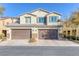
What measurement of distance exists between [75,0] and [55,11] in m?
2.52

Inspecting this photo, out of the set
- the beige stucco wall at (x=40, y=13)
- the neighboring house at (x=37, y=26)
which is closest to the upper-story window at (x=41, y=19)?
the neighboring house at (x=37, y=26)

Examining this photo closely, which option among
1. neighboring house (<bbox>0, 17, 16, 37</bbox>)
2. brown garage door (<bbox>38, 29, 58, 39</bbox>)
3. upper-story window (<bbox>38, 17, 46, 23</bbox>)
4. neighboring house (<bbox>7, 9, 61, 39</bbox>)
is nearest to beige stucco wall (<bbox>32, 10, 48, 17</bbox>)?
neighboring house (<bbox>7, 9, 61, 39</bbox>)

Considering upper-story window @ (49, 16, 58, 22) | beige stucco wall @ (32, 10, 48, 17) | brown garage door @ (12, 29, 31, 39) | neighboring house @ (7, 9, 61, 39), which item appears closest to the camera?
beige stucco wall @ (32, 10, 48, 17)

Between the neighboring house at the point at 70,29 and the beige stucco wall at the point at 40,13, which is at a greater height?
the beige stucco wall at the point at 40,13

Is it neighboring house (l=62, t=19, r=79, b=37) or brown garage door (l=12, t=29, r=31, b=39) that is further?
neighboring house (l=62, t=19, r=79, b=37)

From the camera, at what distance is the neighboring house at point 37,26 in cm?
1025

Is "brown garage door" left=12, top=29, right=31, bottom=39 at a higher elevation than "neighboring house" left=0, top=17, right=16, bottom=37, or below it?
below

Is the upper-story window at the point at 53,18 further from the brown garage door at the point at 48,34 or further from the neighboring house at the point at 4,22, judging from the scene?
the neighboring house at the point at 4,22

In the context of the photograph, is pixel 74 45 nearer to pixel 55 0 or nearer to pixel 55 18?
pixel 55 18

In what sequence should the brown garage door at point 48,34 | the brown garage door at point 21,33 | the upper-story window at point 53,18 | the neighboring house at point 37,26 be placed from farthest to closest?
1. the brown garage door at point 48,34
2. the brown garage door at point 21,33
3. the upper-story window at point 53,18
4. the neighboring house at point 37,26

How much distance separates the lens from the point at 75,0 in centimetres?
761

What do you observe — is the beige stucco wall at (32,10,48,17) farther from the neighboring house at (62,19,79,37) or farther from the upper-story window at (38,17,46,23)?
the neighboring house at (62,19,79,37)

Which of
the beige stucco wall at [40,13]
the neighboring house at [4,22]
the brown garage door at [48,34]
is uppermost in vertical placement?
the beige stucco wall at [40,13]

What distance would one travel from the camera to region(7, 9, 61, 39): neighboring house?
1025 cm
